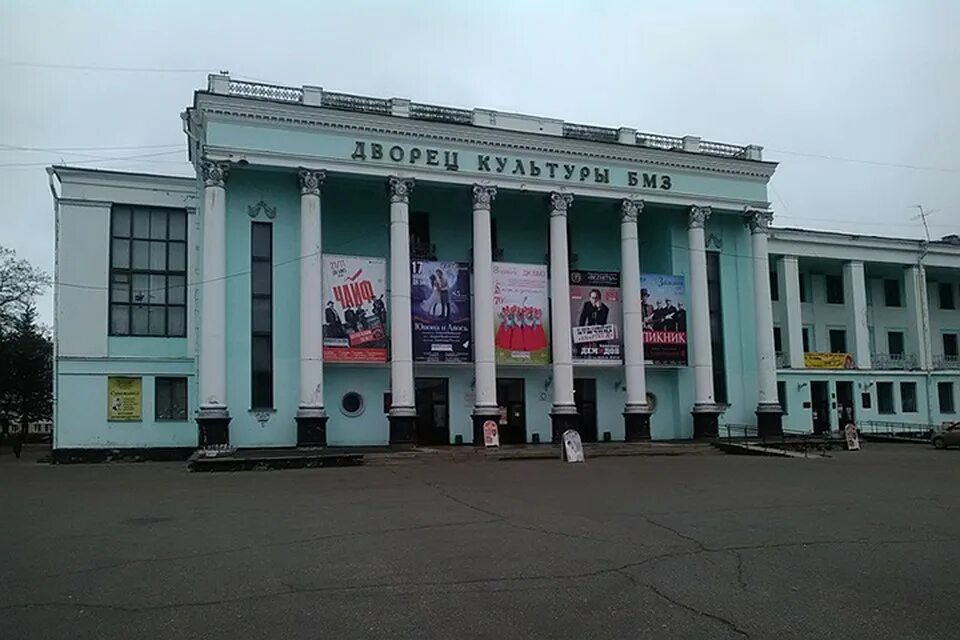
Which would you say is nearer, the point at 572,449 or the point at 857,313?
the point at 572,449

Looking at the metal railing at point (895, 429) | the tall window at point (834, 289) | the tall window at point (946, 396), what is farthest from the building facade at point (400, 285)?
Result: the tall window at point (946, 396)

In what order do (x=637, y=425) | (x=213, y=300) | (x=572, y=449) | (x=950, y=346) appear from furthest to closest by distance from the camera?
(x=950, y=346), (x=637, y=425), (x=213, y=300), (x=572, y=449)

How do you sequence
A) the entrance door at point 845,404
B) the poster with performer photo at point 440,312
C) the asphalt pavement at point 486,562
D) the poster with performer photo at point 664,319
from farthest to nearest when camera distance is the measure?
the entrance door at point 845,404 → the poster with performer photo at point 664,319 → the poster with performer photo at point 440,312 → the asphalt pavement at point 486,562

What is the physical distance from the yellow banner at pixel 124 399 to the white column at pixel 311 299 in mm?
6260

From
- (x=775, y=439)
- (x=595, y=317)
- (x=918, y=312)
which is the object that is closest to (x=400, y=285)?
(x=595, y=317)

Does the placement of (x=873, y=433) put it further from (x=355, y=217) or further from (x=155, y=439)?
(x=155, y=439)

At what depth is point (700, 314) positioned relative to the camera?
33.4m

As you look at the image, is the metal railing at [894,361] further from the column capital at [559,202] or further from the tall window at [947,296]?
the column capital at [559,202]

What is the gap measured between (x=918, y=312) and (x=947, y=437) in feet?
43.5

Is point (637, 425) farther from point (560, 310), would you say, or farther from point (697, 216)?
point (697, 216)

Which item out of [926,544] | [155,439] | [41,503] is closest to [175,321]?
[155,439]

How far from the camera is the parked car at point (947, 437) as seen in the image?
1246 inches

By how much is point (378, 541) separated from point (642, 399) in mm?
23541

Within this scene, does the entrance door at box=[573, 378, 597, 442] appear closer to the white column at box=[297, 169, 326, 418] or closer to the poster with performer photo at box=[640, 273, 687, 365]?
the poster with performer photo at box=[640, 273, 687, 365]
